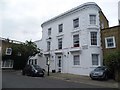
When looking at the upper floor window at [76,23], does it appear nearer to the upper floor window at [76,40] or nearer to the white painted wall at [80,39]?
the white painted wall at [80,39]

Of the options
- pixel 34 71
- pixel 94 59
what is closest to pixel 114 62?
pixel 94 59

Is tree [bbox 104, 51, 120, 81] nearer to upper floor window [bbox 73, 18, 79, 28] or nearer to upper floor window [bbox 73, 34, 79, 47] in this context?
upper floor window [bbox 73, 34, 79, 47]

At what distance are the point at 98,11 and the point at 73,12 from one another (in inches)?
156

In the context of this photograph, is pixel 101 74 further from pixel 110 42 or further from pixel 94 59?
pixel 110 42

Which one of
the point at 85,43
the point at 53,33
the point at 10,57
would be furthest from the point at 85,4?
the point at 10,57

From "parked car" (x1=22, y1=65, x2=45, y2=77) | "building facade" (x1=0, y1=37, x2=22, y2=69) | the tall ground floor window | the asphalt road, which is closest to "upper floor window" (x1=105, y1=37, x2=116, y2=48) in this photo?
"parked car" (x1=22, y1=65, x2=45, y2=77)

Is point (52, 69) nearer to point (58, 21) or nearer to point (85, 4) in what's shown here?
point (58, 21)

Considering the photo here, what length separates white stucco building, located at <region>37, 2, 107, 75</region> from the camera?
25.6m

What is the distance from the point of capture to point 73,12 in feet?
93.7

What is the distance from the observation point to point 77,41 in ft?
89.7

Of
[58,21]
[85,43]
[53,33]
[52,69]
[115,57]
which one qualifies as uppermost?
[58,21]

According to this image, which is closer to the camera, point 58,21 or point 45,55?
point 58,21

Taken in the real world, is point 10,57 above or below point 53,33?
below

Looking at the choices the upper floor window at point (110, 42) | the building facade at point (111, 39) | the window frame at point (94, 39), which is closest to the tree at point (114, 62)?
the building facade at point (111, 39)
